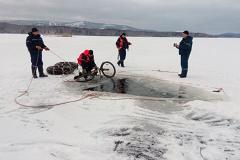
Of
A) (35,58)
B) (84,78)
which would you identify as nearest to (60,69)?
(35,58)

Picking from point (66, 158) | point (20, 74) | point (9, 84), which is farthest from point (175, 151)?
point (20, 74)

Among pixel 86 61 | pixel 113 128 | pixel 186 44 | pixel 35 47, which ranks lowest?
pixel 113 128

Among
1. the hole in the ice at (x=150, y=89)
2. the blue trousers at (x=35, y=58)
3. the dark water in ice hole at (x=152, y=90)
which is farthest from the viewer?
the blue trousers at (x=35, y=58)

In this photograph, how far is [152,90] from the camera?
9.55 meters

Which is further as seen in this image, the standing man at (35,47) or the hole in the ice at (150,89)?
the standing man at (35,47)

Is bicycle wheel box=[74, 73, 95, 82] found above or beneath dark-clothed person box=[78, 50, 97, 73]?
beneath

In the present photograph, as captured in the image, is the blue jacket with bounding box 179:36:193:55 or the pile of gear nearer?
the blue jacket with bounding box 179:36:193:55

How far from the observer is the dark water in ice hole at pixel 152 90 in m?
7.87

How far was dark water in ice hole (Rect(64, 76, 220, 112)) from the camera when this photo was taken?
787cm

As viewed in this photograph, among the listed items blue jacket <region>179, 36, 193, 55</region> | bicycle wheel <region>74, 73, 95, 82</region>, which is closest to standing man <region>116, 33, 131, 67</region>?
blue jacket <region>179, 36, 193, 55</region>

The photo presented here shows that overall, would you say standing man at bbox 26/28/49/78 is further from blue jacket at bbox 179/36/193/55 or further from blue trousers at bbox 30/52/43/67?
blue jacket at bbox 179/36/193/55

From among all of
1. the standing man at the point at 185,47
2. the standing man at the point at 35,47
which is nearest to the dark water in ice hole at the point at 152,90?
the standing man at the point at 185,47

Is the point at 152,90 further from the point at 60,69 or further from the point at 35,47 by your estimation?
the point at 35,47

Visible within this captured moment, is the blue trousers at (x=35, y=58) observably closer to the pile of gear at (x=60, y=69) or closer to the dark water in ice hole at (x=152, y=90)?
the pile of gear at (x=60, y=69)
